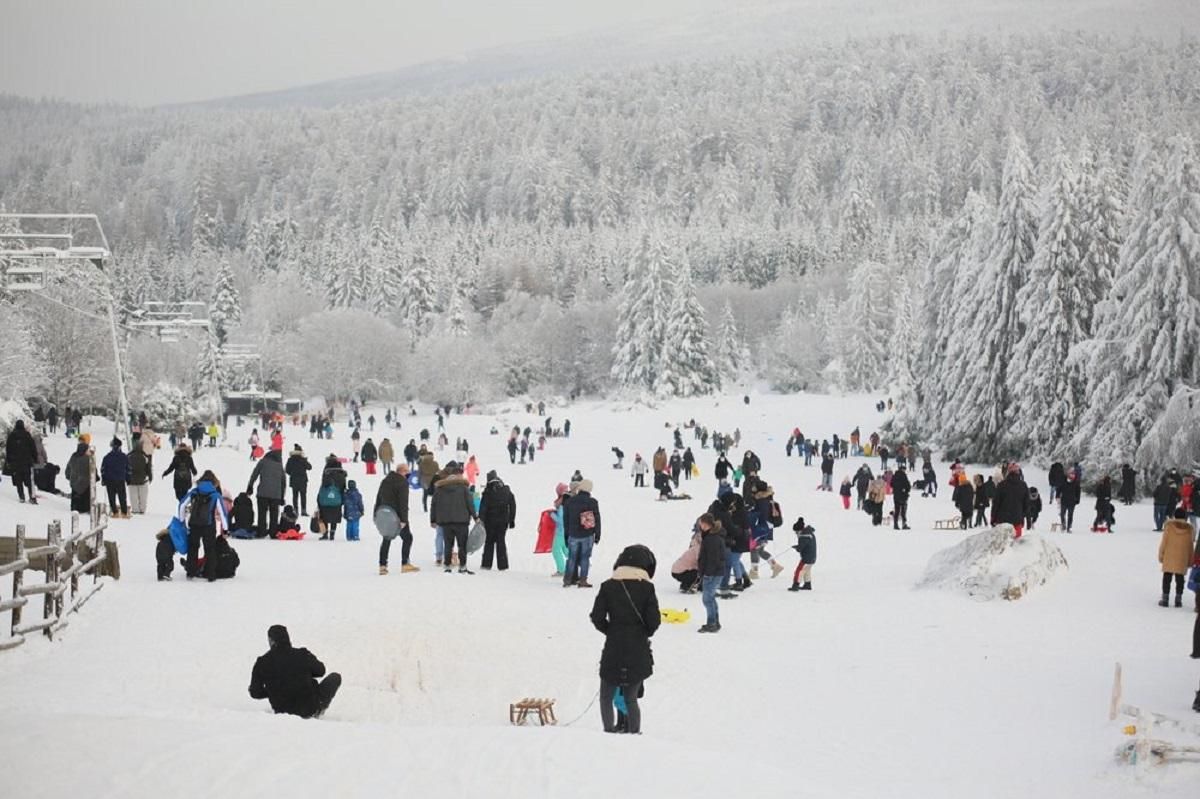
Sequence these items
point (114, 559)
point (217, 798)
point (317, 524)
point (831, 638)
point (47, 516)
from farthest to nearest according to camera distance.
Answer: point (317, 524) → point (47, 516) → point (114, 559) → point (831, 638) → point (217, 798)

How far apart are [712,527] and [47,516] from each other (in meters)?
11.8

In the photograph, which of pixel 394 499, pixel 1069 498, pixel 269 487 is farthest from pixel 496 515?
pixel 1069 498

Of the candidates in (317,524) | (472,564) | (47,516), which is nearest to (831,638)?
(472,564)

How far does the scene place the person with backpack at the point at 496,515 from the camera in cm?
1612

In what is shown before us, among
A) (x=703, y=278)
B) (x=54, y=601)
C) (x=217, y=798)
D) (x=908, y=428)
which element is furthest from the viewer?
(x=703, y=278)

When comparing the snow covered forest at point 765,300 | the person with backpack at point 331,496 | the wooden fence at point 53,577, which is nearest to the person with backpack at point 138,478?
the person with backpack at point 331,496

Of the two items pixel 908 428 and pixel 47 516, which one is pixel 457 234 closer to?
pixel 908 428

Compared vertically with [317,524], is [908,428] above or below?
below

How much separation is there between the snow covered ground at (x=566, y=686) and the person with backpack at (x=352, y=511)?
59cm

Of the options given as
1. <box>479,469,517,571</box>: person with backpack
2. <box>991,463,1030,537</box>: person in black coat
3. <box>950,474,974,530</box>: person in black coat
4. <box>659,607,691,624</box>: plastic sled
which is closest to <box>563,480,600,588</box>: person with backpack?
<box>479,469,517,571</box>: person with backpack

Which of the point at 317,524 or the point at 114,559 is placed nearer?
the point at 114,559

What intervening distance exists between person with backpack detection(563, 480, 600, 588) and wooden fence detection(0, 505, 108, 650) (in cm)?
560

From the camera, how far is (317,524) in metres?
21.2

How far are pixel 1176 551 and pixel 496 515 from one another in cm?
872
